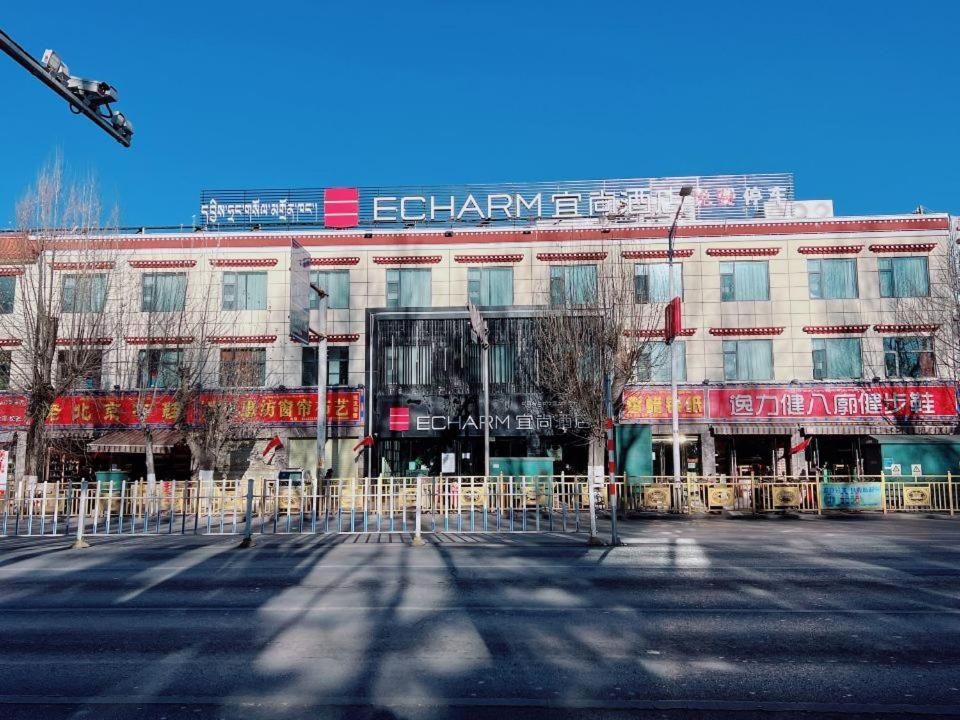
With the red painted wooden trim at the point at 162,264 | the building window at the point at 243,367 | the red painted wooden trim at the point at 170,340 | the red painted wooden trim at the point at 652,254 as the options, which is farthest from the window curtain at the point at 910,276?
the red painted wooden trim at the point at 162,264

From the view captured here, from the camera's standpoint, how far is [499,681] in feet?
22.0

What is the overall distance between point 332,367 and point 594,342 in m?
→ 11.8

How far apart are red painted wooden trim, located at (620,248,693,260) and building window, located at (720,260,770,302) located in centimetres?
165

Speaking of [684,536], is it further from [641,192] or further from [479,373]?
[641,192]

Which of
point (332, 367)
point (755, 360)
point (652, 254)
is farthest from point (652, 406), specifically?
point (332, 367)

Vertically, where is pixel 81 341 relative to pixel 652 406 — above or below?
above

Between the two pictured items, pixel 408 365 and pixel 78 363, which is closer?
pixel 78 363

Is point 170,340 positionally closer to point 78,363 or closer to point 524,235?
point 78,363

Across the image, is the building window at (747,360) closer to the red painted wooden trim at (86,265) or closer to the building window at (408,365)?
the building window at (408,365)

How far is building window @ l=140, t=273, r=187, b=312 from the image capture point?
3262 cm

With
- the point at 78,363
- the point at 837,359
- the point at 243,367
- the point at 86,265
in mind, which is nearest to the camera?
the point at 78,363

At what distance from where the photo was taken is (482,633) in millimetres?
8398

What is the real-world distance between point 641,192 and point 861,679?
32.0m

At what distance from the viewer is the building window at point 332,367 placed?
1292 inches
